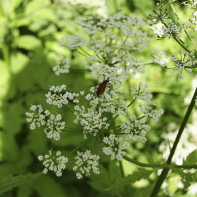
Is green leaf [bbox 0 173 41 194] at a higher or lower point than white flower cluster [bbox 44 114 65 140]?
lower

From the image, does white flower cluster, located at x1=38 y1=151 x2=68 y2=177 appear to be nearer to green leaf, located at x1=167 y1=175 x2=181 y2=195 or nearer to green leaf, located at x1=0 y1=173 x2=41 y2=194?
green leaf, located at x1=0 y1=173 x2=41 y2=194

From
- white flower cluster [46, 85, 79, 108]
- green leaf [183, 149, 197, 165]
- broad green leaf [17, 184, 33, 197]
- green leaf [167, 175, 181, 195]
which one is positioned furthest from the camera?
broad green leaf [17, 184, 33, 197]

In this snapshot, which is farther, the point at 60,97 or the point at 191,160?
the point at 191,160

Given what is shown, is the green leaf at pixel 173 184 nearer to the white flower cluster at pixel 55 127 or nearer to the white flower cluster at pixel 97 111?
the white flower cluster at pixel 97 111

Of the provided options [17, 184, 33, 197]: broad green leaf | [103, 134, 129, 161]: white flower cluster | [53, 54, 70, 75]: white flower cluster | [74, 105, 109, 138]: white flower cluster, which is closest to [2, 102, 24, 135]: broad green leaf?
[17, 184, 33, 197]: broad green leaf

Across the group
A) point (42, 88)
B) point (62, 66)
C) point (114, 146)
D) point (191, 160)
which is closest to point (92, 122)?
point (114, 146)

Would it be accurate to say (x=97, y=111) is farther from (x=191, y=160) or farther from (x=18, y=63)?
(x=18, y=63)
